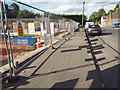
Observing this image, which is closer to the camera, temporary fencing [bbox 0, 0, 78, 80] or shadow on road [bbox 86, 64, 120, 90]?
Answer: shadow on road [bbox 86, 64, 120, 90]

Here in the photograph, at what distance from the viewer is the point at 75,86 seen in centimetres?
338

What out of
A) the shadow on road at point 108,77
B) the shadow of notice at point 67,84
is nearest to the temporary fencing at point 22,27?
the shadow of notice at point 67,84

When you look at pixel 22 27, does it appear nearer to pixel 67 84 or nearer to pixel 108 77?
pixel 67 84

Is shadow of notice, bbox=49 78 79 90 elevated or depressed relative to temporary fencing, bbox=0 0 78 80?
depressed

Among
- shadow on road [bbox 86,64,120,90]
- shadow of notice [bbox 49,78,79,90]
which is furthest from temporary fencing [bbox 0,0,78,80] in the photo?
shadow on road [bbox 86,64,120,90]

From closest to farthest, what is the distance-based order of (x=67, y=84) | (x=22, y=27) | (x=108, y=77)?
(x=67, y=84) < (x=108, y=77) < (x=22, y=27)

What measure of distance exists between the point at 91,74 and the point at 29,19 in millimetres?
4217

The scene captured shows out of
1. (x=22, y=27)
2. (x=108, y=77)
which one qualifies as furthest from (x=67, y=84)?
(x=22, y=27)

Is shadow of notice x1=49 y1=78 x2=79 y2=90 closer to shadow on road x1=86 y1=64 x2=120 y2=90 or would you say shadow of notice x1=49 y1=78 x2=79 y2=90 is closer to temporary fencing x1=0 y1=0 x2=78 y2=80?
shadow on road x1=86 y1=64 x2=120 y2=90

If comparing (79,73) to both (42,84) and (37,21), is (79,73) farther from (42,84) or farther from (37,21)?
(37,21)

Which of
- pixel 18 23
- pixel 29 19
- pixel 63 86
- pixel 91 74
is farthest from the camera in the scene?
pixel 29 19

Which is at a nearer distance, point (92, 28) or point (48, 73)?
point (48, 73)

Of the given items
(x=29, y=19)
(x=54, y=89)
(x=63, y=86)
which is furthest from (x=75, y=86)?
(x=29, y=19)

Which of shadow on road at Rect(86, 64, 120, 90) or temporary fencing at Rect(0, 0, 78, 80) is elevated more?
temporary fencing at Rect(0, 0, 78, 80)
